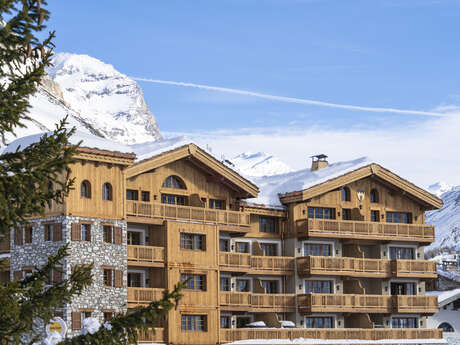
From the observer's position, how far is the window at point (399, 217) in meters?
58.7

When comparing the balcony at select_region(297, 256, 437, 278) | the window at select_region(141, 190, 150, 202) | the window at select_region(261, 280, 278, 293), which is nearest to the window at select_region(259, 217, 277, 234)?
the balcony at select_region(297, 256, 437, 278)

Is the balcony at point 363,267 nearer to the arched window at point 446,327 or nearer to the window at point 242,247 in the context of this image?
the window at point 242,247

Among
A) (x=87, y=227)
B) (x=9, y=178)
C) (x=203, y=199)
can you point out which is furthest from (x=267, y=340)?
(x=9, y=178)

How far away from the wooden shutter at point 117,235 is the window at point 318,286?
13.7 m

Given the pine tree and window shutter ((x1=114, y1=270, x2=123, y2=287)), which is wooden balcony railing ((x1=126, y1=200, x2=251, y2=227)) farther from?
the pine tree

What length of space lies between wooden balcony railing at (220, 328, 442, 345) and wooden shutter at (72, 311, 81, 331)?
28.9 ft

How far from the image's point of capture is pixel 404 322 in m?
57.9

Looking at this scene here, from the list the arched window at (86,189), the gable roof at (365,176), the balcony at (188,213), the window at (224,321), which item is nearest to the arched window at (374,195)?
the gable roof at (365,176)

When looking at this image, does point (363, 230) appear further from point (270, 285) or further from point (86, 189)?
point (86, 189)

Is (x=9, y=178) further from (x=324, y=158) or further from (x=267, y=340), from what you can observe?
(x=324, y=158)

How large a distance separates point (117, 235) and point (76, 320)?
4758mm

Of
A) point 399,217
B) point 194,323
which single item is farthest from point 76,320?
point 399,217

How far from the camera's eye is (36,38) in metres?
14.2

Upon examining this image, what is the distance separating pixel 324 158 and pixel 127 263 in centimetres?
2042
